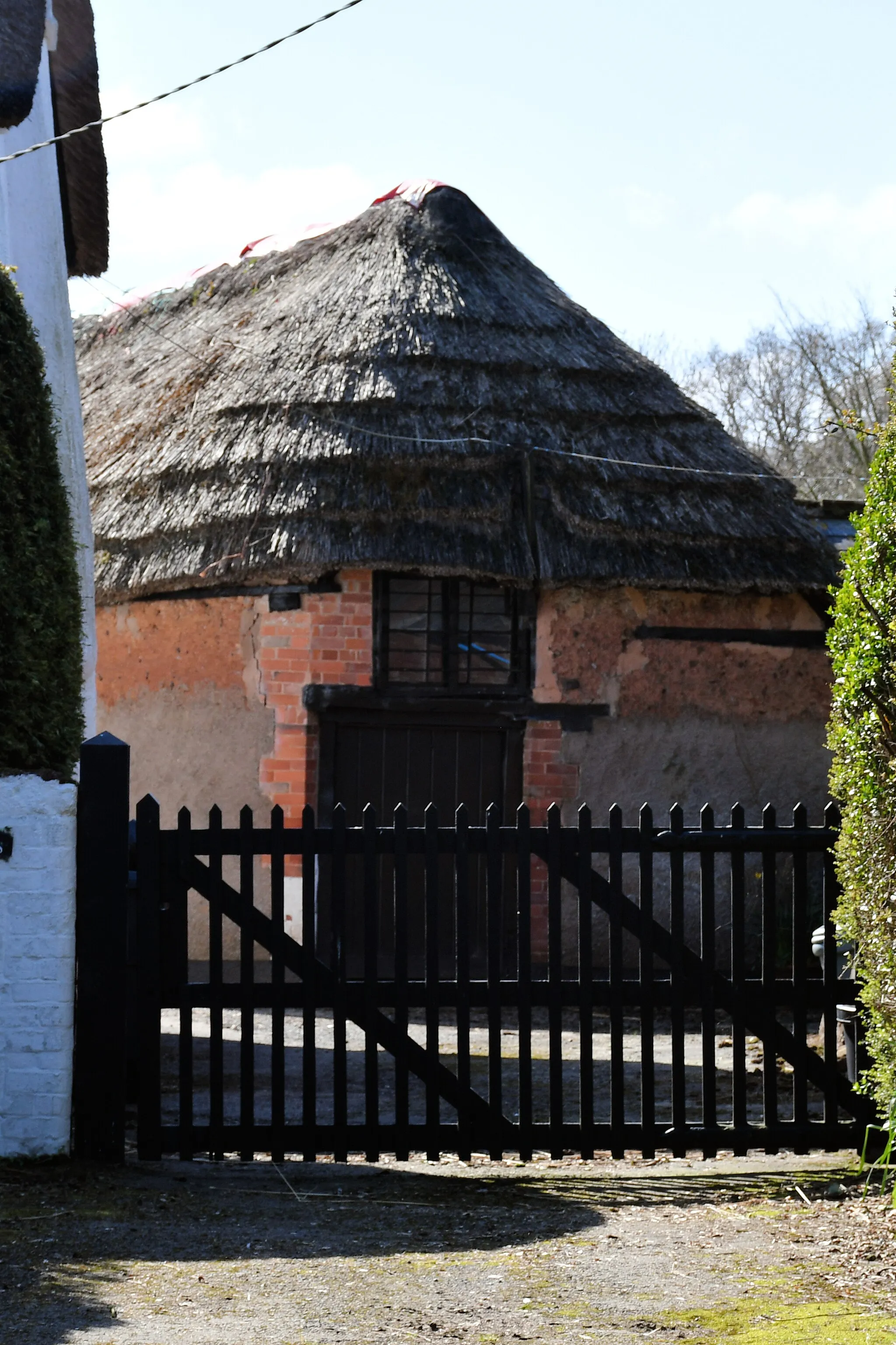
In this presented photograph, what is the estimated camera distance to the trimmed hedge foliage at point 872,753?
4297mm

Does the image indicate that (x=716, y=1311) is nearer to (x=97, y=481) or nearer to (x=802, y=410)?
(x=97, y=481)

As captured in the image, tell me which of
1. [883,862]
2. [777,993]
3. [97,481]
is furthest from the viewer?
[97,481]

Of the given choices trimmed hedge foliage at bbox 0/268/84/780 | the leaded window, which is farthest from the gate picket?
the leaded window

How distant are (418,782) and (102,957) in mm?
5291

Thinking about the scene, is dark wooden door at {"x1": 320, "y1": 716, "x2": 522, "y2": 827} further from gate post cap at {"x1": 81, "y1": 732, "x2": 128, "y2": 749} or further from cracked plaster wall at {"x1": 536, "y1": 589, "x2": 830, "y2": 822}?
gate post cap at {"x1": 81, "y1": 732, "x2": 128, "y2": 749}

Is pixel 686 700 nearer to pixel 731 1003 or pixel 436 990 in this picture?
pixel 731 1003

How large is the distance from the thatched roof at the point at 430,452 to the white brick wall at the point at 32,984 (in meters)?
4.93

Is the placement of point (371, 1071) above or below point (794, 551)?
below

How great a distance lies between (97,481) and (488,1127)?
7.57m

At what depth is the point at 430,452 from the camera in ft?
31.8

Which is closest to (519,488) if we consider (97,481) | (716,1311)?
(97,481)

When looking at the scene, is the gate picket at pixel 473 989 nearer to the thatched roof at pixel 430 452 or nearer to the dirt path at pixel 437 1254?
the dirt path at pixel 437 1254

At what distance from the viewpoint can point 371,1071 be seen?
4.75 meters

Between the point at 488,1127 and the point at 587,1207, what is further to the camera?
the point at 488,1127
